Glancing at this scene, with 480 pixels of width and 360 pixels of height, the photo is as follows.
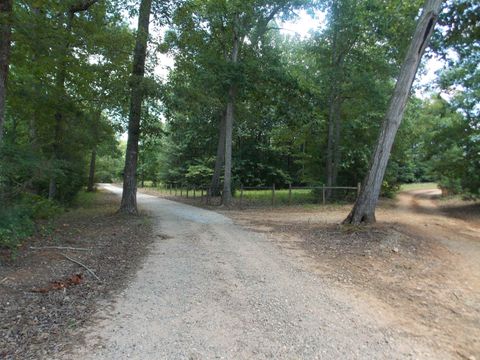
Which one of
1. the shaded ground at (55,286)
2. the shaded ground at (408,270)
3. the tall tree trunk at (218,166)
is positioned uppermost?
the tall tree trunk at (218,166)

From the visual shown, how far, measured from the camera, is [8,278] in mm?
5070

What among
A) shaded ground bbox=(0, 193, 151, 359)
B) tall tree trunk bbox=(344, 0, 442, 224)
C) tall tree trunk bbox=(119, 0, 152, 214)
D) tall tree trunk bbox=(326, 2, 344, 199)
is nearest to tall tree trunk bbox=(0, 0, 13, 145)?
shaded ground bbox=(0, 193, 151, 359)

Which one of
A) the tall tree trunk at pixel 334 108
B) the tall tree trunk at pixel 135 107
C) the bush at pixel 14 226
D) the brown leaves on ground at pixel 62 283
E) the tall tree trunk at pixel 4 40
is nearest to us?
the brown leaves on ground at pixel 62 283

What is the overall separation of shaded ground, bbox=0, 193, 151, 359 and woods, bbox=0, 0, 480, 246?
1024 millimetres

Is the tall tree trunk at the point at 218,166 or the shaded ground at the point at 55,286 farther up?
the tall tree trunk at the point at 218,166

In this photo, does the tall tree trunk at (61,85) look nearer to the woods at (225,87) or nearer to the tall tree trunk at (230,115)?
the woods at (225,87)

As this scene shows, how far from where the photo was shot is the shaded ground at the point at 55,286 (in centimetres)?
351

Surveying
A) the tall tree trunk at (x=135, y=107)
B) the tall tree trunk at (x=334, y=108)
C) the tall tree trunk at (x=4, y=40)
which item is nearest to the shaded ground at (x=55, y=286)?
the tall tree trunk at (x=4, y=40)

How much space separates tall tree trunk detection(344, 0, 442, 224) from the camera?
29.1ft

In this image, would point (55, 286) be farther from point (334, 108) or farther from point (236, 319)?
point (334, 108)

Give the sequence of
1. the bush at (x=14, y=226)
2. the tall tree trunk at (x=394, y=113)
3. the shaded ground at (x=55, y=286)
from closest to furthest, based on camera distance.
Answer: the shaded ground at (x=55, y=286) < the bush at (x=14, y=226) < the tall tree trunk at (x=394, y=113)

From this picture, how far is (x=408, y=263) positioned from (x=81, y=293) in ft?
18.3

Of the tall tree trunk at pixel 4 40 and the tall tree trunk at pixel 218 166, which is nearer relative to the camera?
Result: the tall tree trunk at pixel 4 40

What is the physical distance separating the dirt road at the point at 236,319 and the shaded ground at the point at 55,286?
278mm
